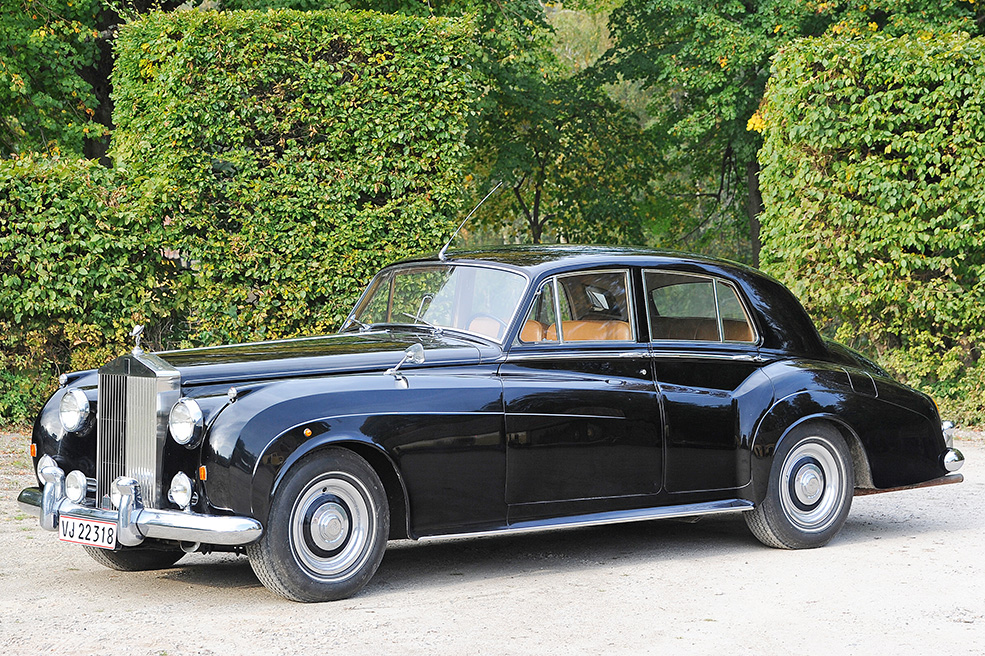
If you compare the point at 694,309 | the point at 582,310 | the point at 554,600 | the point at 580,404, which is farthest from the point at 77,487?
Result: the point at 694,309

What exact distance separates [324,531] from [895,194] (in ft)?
29.1

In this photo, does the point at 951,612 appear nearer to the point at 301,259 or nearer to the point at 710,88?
the point at 301,259

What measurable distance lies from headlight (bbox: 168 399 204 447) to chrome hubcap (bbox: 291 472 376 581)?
594mm

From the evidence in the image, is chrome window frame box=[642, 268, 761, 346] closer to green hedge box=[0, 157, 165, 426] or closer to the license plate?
the license plate

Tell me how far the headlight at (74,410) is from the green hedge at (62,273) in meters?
5.52

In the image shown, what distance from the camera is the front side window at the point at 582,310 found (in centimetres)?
652

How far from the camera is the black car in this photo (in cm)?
548

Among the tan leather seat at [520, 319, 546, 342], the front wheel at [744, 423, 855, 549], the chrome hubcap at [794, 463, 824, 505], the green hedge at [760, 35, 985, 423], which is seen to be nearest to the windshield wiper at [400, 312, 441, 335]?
the tan leather seat at [520, 319, 546, 342]

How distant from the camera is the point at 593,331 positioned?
6715 millimetres

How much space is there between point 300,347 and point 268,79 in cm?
635

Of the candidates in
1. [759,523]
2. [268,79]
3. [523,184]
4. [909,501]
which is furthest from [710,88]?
[759,523]

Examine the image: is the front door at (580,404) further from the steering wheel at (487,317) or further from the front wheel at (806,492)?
the front wheel at (806,492)

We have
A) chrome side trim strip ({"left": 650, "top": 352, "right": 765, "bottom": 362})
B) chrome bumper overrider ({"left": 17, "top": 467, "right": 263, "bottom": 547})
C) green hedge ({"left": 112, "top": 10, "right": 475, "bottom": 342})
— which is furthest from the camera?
green hedge ({"left": 112, "top": 10, "right": 475, "bottom": 342})

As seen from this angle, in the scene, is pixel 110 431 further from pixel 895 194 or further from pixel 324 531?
pixel 895 194
